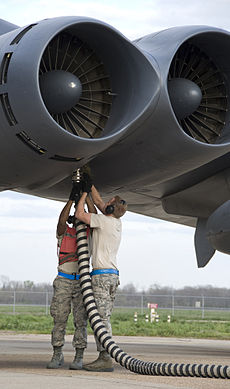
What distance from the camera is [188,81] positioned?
Answer: 664cm

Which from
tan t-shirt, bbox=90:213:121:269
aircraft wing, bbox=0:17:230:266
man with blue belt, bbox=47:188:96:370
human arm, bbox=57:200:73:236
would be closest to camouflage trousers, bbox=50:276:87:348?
man with blue belt, bbox=47:188:96:370

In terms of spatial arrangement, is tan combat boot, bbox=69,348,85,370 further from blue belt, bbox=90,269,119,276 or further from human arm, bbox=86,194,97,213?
human arm, bbox=86,194,97,213

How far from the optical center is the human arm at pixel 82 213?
7145 mm

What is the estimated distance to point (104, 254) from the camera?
7156 millimetres

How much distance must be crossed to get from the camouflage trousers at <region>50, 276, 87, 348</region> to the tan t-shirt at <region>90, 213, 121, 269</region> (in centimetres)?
36

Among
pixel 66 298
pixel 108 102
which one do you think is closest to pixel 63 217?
pixel 66 298

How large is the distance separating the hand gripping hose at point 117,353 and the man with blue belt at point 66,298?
8.7 inches

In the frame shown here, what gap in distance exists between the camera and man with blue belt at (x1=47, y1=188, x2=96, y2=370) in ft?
23.5

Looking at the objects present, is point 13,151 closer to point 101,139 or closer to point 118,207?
point 101,139

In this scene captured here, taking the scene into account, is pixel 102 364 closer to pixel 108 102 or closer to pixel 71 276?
pixel 71 276

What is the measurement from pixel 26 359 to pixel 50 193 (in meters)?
2.16

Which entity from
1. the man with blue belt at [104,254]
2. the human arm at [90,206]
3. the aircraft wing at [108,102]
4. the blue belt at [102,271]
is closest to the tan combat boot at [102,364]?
the man with blue belt at [104,254]

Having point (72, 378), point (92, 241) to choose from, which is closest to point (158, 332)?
point (92, 241)

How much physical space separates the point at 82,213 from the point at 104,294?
856 millimetres
